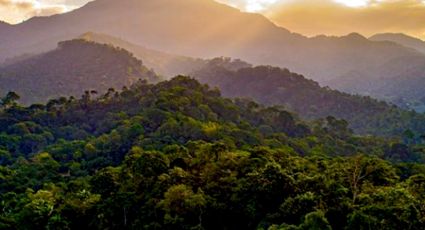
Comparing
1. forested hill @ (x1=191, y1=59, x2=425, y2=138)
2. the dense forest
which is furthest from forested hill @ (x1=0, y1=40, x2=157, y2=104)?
the dense forest

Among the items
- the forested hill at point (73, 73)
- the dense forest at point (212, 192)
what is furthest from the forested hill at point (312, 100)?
the dense forest at point (212, 192)

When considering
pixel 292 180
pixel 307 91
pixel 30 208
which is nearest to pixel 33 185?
pixel 30 208

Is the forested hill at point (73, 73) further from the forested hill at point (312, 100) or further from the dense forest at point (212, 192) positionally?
the dense forest at point (212, 192)

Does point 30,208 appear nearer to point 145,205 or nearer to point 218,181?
point 145,205

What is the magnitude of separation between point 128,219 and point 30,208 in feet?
15.8

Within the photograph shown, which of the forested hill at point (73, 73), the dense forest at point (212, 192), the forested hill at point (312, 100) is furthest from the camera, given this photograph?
the forested hill at point (73, 73)

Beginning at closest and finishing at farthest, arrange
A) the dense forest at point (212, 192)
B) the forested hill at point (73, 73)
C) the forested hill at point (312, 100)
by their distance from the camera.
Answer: the dense forest at point (212, 192)
the forested hill at point (312, 100)
the forested hill at point (73, 73)

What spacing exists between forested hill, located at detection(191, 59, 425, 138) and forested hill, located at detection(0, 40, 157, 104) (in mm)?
23913

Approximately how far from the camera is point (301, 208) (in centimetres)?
2014

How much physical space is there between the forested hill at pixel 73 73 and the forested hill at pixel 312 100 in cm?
2391

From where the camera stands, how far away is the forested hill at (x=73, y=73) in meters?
119

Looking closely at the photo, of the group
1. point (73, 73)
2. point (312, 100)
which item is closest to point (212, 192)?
point (312, 100)

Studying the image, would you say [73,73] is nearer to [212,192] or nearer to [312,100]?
[312,100]

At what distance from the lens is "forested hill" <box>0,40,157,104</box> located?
118812 mm
